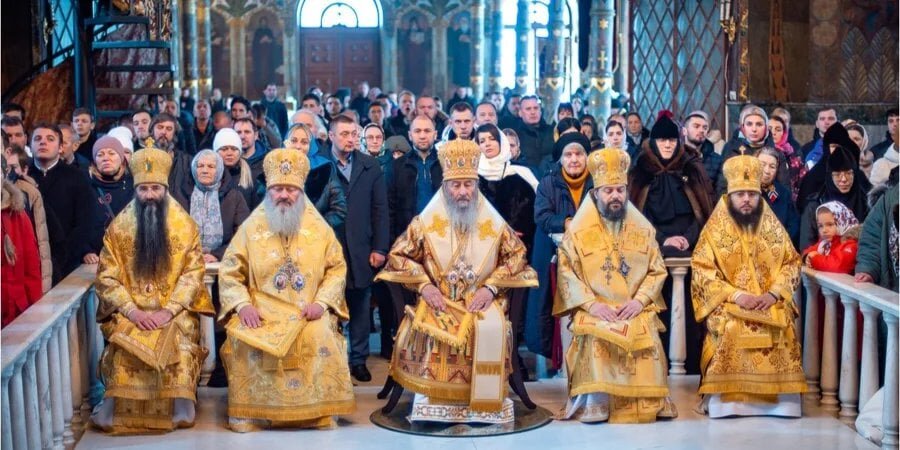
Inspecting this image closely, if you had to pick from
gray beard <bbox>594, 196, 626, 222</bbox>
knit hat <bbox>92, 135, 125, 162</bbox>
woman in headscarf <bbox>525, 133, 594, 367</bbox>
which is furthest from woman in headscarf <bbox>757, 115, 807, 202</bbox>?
knit hat <bbox>92, 135, 125, 162</bbox>

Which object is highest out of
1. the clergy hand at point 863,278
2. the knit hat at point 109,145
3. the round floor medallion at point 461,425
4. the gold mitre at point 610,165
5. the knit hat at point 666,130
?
the knit hat at point 666,130

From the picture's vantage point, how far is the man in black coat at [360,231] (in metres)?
8.57

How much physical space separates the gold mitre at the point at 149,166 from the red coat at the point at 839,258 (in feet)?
11.2

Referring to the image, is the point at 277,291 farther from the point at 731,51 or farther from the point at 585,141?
the point at 731,51

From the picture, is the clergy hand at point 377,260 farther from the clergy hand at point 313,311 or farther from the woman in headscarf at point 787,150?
the woman in headscarf at point 787,150

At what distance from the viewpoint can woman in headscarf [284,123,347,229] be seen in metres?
8.47

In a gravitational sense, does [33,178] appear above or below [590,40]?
below

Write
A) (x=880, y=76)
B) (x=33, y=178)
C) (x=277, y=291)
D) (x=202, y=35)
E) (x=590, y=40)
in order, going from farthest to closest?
(x=202, y=35) → (x=590, y=40) → (x=880, y=76) → (x=33, y=178) → (x=277, y=291)

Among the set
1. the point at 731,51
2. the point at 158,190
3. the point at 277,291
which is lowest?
the point at 277,291

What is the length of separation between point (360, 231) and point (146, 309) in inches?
62.0

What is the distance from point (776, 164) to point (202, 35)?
23129 millimetres

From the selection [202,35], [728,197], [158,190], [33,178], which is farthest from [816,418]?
[202,35]

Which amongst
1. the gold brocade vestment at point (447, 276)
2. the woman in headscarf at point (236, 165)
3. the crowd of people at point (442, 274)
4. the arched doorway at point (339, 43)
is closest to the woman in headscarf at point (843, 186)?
the crowd of people at point (442, 274)

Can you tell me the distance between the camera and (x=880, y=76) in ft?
46.1
